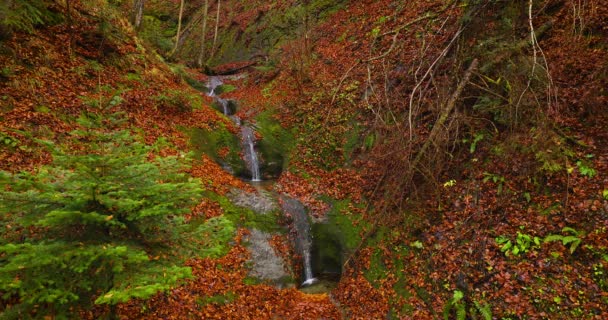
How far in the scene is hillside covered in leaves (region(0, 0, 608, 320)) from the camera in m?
3.69

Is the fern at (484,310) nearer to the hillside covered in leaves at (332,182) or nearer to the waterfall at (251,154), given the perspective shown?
the hillside covered in leaves at (332,182)

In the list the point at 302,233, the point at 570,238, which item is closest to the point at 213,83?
the point at 302,233

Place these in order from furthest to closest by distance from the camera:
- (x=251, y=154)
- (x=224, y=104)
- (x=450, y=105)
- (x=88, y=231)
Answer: (x=224, y=104) → (x=251, y=154) → (x=450, y=105) → (x=88, y=231)

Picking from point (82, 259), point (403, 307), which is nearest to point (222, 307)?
point (403, 307)

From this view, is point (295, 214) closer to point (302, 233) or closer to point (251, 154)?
point (302, 233)

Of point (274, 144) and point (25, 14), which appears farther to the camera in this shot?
point (274, 144)

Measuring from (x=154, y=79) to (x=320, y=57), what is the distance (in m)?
9.00

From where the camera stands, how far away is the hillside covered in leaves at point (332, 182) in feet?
12.1

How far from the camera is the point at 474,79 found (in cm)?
884

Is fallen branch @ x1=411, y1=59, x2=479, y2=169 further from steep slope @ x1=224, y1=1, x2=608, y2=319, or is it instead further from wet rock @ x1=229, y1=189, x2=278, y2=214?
wet rock @ x1=229, y1=189, x2=278, y2=214

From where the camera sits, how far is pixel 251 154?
565 inches

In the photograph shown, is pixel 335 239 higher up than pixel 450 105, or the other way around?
pixel 450 105

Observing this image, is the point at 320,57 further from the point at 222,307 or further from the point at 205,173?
the point at 222,307

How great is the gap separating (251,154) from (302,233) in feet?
17.0
